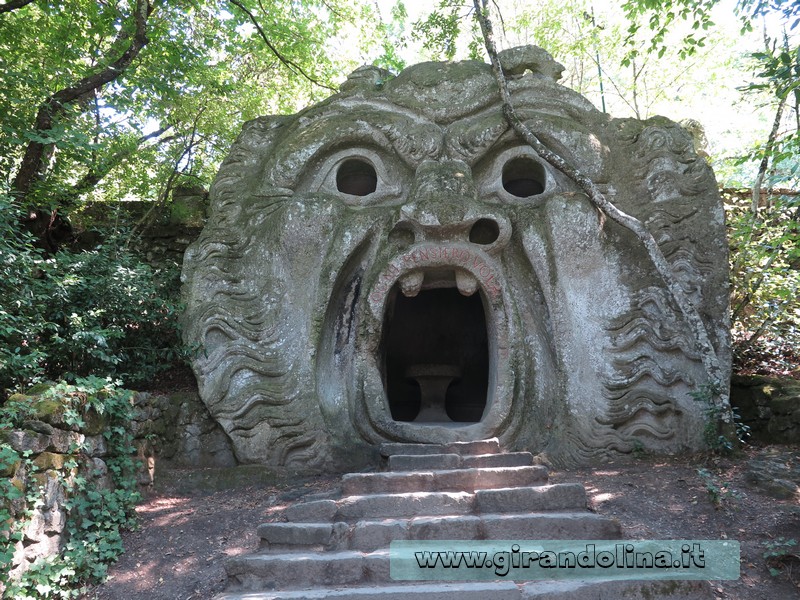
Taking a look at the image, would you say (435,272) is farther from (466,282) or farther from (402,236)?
(402,236)

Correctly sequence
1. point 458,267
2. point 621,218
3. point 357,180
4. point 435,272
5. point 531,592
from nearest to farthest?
point 531,592
point 621,218
point 458,267
point 435,272
point 357,180

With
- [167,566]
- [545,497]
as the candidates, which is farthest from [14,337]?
[545,497]

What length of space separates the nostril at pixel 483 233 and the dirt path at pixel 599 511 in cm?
250

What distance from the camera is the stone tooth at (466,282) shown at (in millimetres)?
6318

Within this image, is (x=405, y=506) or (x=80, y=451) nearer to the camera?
(x=405, y=506)

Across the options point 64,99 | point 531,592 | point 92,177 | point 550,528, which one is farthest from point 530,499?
point 92,177

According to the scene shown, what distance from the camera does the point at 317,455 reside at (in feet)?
19.6

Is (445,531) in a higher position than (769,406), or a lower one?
lower

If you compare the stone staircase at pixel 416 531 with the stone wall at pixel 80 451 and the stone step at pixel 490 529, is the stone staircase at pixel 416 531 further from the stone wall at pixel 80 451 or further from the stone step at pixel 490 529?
the stone wall at pixel 80 451

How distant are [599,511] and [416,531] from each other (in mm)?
1544

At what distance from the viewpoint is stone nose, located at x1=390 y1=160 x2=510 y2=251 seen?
6.18 m

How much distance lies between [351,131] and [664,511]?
478 centimetres

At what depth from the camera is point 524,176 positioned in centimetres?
734

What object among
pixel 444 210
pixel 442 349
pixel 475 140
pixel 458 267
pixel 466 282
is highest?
pixel 475 140
